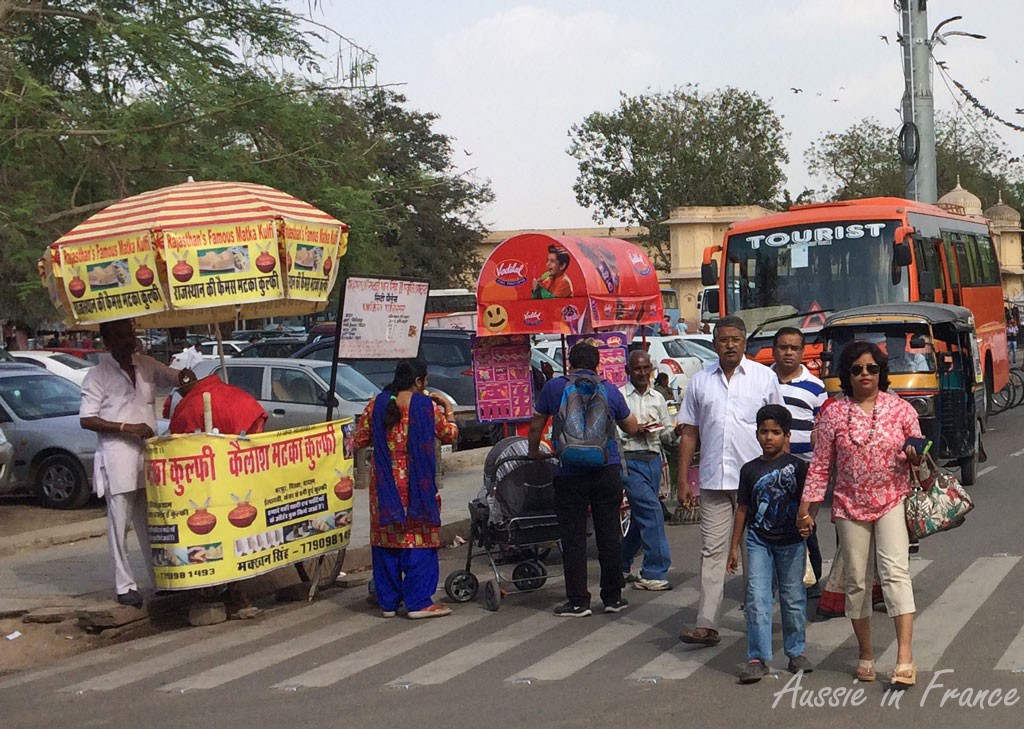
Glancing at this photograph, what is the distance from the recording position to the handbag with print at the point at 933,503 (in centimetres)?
684

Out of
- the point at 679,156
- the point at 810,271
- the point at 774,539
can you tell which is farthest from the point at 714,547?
the point at 679,156

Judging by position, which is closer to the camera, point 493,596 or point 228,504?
point 228,504

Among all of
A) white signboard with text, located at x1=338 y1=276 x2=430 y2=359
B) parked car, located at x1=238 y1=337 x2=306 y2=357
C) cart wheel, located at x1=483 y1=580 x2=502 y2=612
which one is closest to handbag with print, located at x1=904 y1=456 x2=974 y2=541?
cart wheel, located at x1=483 y1=580 x2=502 y2=612

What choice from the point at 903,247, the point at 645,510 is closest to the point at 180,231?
the point at 645,510

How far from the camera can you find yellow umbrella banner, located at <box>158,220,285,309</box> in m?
8.80

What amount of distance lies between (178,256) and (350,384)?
983 centimetres

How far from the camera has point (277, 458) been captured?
9.55 m

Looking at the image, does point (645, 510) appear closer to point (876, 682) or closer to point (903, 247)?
point (876, 682)

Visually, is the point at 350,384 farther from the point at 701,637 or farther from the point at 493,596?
the point at 701,637

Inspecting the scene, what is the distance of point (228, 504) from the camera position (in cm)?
918

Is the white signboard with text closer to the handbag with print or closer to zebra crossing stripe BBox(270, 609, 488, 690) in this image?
zebra crossing stripe BBox(270, 609, 488, 690)

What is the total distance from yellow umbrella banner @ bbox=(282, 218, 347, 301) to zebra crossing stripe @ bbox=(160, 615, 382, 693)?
2.21 m

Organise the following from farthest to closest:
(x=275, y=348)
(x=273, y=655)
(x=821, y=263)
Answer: (x=275, y=348), (x=821, y=263), (x=273, y=655)

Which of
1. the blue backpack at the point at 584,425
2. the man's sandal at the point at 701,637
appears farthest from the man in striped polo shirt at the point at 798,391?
the man's sandal at the point at 701,637
